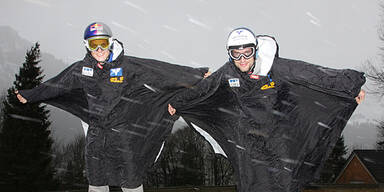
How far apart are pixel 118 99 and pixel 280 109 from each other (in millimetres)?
2036

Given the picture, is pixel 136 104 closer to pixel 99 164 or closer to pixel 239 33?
pixel 99 164

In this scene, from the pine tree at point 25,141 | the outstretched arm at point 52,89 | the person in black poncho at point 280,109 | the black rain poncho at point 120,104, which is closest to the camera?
the person in black poncho at point 280,109

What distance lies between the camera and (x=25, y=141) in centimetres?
2714

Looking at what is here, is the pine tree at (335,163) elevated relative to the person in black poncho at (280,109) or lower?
lower

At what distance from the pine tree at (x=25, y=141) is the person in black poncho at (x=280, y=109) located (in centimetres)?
2627

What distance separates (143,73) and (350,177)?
117ft

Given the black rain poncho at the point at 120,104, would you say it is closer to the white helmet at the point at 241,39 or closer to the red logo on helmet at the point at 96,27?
the red logo on helmet at the point at 96,27

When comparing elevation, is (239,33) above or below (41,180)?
above

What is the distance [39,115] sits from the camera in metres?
27.1

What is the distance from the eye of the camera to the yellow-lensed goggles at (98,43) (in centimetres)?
410

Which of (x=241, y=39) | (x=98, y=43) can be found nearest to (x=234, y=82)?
(x=241, y=39)

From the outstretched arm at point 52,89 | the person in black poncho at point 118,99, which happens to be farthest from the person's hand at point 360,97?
the outstretched arm at point 52,89

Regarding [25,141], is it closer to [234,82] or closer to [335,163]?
[234,82]

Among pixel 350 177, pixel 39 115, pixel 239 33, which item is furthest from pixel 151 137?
pixel 350 177
